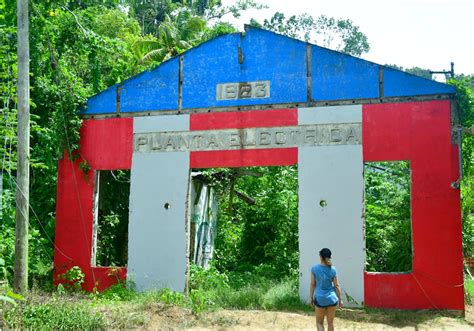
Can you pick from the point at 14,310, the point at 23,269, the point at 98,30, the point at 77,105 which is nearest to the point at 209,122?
the point at 77,105

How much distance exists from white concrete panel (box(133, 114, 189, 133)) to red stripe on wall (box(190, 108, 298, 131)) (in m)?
0.23

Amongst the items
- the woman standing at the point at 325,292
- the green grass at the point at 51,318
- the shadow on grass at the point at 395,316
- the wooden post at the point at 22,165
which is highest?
the wooden post at the point at 22,165

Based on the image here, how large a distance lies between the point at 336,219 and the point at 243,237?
7.67 meters

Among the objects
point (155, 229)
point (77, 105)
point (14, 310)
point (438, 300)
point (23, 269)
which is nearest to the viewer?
point (14, 310)

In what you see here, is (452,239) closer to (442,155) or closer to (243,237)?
(442,155)

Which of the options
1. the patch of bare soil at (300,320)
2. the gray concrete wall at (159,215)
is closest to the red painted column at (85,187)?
the gray concrete wall at (159,215)

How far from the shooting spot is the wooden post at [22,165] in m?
9.95

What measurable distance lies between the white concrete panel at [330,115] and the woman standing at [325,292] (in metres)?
4.74

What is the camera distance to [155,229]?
12438 mm

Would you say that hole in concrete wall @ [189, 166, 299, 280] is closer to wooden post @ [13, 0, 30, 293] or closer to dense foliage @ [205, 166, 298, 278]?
dense foliage @ [205, 166, 298, 278]

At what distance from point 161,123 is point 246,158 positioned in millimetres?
2318

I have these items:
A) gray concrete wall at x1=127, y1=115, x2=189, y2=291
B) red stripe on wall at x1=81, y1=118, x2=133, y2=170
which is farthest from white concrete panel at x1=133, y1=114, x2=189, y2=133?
red stripe on wall at x1=81, y1=118, x2=133, y2=170

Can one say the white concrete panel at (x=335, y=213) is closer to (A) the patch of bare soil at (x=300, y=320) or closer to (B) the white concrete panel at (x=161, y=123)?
(A) the patch of bare soil at (x=300, y=320)

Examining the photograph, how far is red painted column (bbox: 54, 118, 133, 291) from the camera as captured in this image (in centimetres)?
1287
